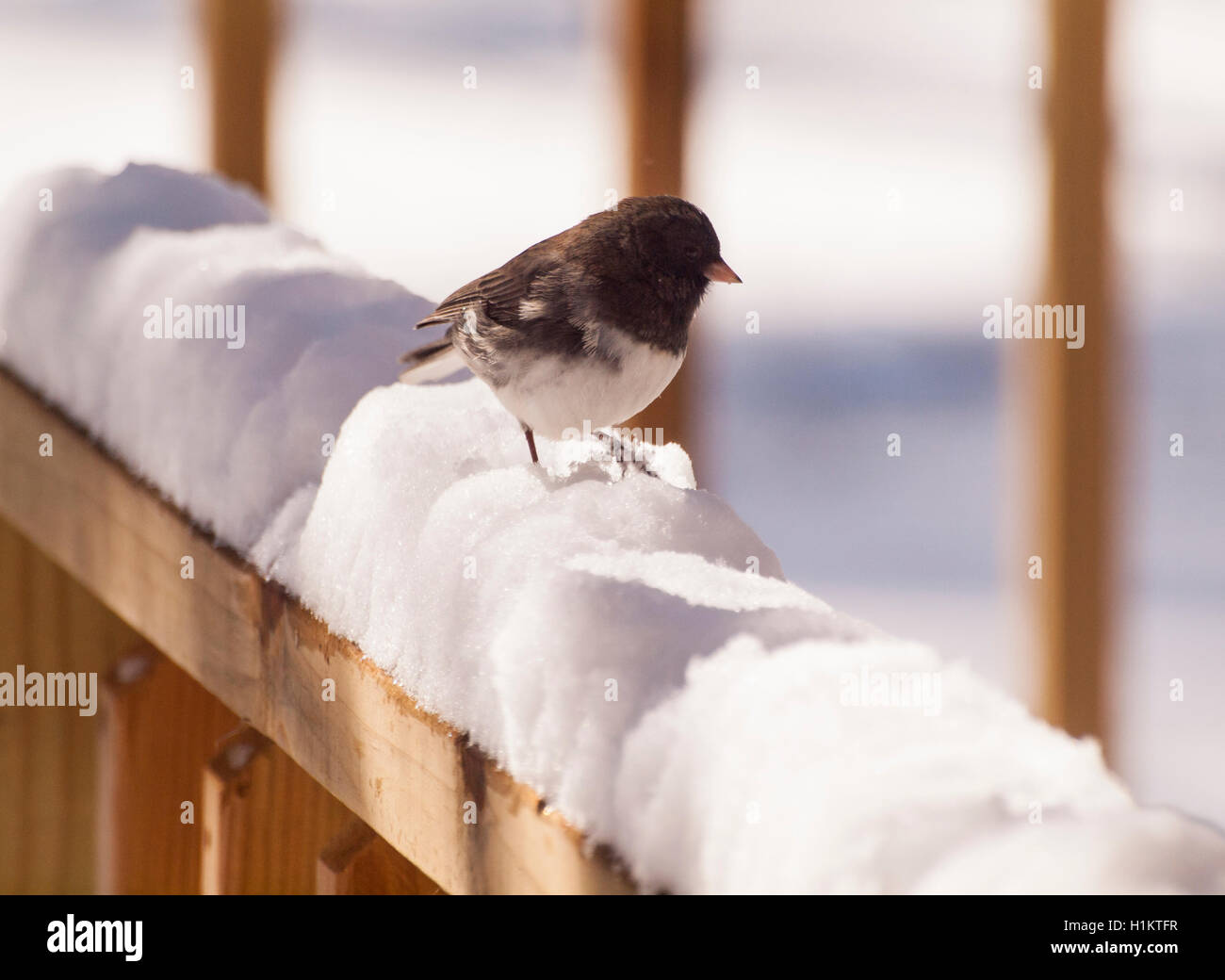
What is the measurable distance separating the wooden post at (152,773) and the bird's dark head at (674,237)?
672 mm

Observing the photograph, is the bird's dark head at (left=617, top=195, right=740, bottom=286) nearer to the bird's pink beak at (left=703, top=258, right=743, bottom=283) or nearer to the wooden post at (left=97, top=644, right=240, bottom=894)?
the bird's pink beak at (left=703, top=258, right=743, bottom=283)

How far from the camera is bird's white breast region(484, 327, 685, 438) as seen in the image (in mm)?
1285

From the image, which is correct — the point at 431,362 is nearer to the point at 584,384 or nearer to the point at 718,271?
the point at 584,384

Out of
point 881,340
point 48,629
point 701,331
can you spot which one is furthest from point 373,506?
point 881,340

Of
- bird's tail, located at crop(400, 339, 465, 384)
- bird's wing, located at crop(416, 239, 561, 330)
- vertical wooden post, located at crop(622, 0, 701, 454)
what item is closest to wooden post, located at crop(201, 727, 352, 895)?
bird's tail, located at crop(400, 339, 465, 384)

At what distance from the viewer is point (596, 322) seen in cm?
132

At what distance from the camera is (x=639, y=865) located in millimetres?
589

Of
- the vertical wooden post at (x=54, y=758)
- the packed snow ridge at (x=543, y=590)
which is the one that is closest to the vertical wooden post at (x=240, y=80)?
the packed snow ridge at (x=543, y=590)

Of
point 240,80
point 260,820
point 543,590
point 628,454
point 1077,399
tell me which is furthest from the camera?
point 1077,399

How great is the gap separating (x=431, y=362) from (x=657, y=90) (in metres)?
0.59

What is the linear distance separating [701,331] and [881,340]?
5436 mm

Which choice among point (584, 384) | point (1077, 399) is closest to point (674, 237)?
point (584, 384)

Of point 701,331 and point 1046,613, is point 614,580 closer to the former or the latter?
point 701,331
